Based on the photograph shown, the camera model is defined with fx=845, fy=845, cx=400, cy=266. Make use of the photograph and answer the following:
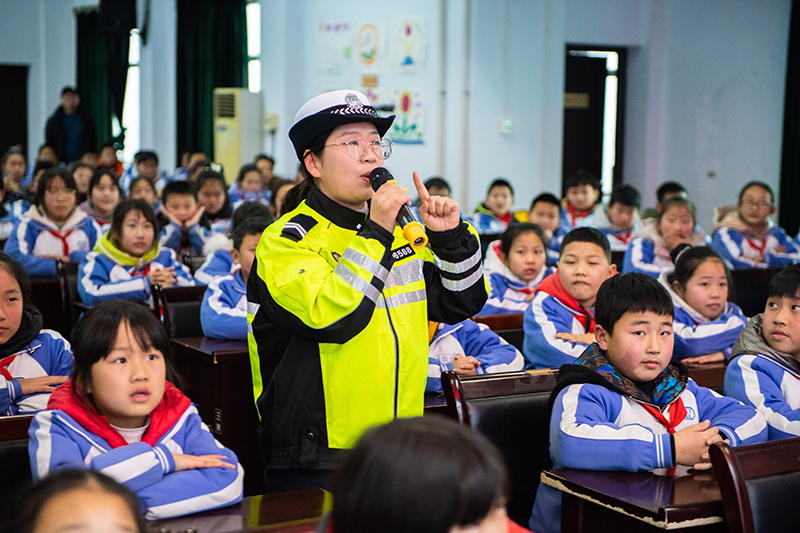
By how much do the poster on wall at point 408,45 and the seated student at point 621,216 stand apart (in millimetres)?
2757

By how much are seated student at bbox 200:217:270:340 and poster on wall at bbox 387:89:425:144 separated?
487 cm

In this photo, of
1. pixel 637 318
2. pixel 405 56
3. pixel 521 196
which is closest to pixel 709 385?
pixel 637 318

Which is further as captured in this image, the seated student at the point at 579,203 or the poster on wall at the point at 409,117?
the poster on wall at the point at 409,117

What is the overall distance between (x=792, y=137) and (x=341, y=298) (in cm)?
764

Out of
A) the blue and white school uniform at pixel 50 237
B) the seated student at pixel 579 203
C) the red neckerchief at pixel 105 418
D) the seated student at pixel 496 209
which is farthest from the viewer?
the seated student at pixel 579 203

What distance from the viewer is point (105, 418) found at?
1600 mm

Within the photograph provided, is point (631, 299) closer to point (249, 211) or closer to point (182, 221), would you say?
point (249, 211)

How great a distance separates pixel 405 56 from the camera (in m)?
8.28

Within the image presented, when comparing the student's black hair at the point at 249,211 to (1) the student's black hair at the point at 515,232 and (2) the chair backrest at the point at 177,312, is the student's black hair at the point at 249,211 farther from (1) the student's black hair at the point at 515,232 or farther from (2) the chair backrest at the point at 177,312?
(1) the student's black hair at the point at 515,232

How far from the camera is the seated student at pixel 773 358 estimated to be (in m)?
2.14

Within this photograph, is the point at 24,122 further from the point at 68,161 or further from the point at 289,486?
Answer: the point at 289,486

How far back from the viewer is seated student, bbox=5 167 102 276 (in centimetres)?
483

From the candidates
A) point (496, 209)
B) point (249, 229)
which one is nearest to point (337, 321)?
point (249, 229)

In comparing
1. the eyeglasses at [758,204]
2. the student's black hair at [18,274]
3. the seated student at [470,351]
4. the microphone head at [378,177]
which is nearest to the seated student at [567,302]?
the seated student at [470,351]
